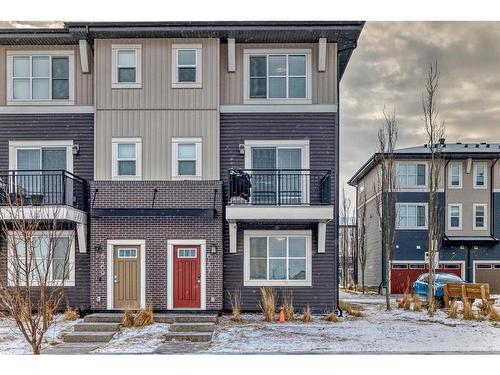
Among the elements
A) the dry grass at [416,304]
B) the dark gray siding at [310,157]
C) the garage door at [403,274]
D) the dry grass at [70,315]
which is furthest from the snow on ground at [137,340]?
the garage door at [403,274]

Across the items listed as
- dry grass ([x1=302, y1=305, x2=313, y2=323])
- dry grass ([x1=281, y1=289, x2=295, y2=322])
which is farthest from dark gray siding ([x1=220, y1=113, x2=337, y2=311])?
dry grass ([x1=302, y1=305, x2=313, y2=323])

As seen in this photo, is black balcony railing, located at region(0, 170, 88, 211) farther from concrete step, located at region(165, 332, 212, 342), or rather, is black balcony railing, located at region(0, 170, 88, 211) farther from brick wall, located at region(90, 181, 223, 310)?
concrete step, located at region(165, 332, 212, 342)

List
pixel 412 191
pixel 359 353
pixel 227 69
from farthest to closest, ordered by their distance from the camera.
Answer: pixel 412 191
pixel 227 69
pixel 359 353

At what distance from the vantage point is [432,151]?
1319 cm

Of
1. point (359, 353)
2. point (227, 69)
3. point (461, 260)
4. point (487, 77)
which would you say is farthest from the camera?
point (461, 260)

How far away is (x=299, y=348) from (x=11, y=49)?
30.1 ft

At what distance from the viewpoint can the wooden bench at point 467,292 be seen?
42.1 ft

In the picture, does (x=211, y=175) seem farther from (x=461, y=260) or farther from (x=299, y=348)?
(x=461, y=260)

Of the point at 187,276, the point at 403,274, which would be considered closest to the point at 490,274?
the point at 403,274

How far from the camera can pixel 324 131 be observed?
12.9 metres

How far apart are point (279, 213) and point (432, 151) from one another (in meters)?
3.91

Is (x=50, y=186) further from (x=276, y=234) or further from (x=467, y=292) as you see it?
(x=467, y=292)

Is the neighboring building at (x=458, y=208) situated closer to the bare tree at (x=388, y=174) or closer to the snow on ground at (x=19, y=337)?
the bare tree at (x=388, y=174)
